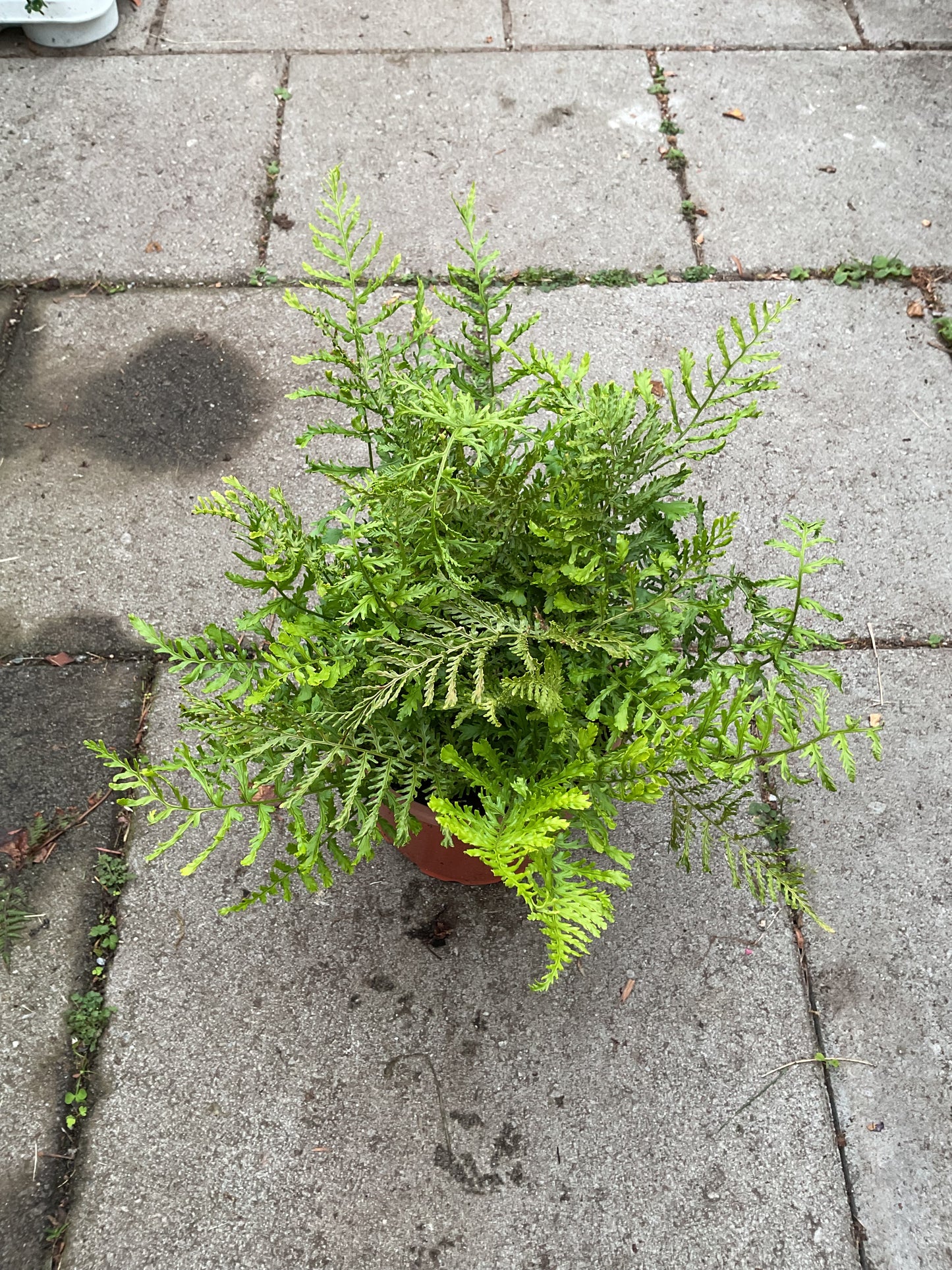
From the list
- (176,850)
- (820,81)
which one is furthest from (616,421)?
(820,81)

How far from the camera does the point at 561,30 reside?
4145mm

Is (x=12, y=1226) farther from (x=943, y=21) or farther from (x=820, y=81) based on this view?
(x=943, y=21)

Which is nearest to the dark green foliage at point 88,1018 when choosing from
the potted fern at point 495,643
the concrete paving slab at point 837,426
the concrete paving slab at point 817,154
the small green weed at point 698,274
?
the potted fern at point 495,643

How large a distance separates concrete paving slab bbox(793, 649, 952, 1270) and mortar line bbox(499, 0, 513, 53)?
10.2 feet

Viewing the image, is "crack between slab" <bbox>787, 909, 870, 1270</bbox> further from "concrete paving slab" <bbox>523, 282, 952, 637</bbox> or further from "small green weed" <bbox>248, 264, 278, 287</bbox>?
"small green weed" <bbox>248, 264, 278, 287</bbox>

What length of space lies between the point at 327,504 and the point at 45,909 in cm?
134

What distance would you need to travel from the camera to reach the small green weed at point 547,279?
11.1 feet

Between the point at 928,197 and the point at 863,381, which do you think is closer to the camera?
the point at 863,381

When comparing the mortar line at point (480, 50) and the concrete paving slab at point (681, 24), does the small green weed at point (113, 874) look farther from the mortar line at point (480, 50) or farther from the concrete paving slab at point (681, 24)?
the concrete paving slab at point (681, 24)

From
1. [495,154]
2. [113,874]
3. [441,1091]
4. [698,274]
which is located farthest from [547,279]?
[441,1091]

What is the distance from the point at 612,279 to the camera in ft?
11.1

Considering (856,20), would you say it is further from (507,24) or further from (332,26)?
(332,26)

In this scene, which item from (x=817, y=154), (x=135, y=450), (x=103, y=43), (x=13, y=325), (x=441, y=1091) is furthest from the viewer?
(x=103, y=43)

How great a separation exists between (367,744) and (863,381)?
2330 mm
